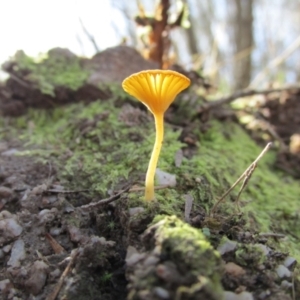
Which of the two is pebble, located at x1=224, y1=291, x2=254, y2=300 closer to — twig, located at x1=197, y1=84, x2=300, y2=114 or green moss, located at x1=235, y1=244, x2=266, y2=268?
green moss, located at x1=235, y1=244, x2=266, y2=268

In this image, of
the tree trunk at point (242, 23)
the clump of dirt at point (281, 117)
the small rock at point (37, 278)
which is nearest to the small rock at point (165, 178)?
the small rock at point (37, 278)

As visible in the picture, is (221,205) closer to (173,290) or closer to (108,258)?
(108,258)

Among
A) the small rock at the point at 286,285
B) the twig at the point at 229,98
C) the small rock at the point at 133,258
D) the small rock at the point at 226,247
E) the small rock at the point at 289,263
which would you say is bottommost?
the small rock at the point at 286,285

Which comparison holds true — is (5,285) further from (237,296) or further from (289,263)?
(289,263)

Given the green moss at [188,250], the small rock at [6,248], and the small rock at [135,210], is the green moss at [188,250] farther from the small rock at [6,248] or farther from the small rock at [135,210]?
the small rock at [6,248]

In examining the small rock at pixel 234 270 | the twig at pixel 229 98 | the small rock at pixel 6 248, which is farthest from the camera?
the twig at pixel 229 98

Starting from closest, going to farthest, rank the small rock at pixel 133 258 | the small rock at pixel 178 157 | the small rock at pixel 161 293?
1. the small rock at pixel 161 293
2. the small rock at pixel 133 258
3. the small rock at pixel 178 157

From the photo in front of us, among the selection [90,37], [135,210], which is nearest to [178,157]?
[135,210]
